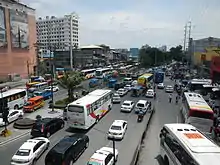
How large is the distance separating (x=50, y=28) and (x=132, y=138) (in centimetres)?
12859

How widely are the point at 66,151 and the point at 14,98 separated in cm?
1635

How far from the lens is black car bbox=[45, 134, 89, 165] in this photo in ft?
45.2

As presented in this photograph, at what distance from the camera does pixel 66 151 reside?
14266 mm

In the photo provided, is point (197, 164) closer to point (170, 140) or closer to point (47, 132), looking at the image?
point (170, 140)

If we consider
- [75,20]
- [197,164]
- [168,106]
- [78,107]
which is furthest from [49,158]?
[75,20]

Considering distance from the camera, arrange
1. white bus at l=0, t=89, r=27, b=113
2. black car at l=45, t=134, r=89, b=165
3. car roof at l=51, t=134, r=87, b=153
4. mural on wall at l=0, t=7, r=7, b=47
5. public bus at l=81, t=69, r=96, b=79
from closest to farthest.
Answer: black car at l=45, t=134, r=89, b=165, car roof at l=51, t=134, r=87, b=153, white bus at l=0, t=89, r=27, b=113, mural on wall at l=0, t=7, r=7, b=47, public bus at l=81, t=69, r=96, b=79

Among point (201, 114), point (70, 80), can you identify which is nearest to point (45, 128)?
point (70, 80)

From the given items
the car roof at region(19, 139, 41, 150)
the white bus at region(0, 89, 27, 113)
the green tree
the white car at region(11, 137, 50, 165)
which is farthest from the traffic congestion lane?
the green tree

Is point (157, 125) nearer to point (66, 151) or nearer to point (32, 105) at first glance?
point (66, 151)

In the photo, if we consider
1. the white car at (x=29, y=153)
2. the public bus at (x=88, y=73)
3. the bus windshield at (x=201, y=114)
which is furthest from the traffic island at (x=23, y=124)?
the public bus at (x=88, y=73)

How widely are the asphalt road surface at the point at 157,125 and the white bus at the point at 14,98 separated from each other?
16188 millimetres

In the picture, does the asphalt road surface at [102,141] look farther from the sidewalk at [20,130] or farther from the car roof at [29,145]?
the car roof at [29,145]

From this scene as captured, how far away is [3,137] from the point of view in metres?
19.8

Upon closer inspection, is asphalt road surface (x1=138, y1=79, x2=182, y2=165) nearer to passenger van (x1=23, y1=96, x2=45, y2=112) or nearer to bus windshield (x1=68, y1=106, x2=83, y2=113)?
bus windshield (x1=68, y1=106, x2=83, y2=113)
